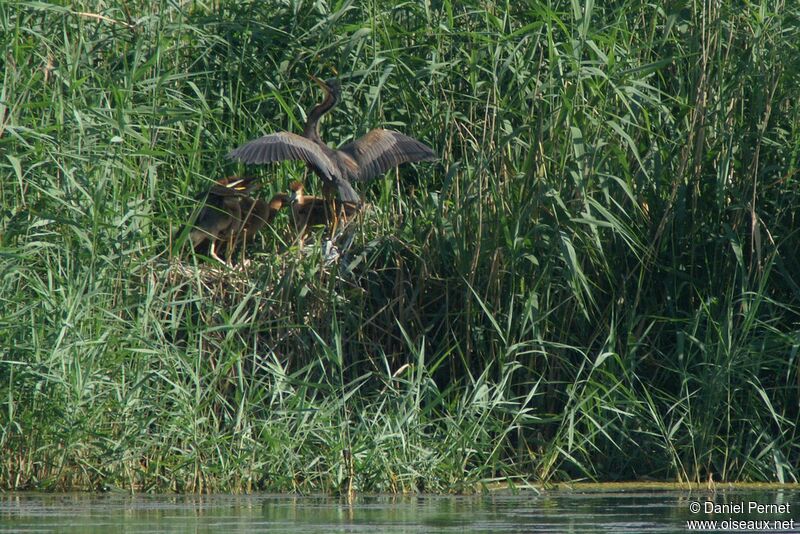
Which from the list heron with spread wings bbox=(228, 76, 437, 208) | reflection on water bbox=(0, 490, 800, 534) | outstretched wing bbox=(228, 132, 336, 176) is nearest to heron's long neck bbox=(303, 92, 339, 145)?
heron with spread wings bbox=(228, 76, 437, 208)

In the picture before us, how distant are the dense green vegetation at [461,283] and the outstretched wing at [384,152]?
18cm

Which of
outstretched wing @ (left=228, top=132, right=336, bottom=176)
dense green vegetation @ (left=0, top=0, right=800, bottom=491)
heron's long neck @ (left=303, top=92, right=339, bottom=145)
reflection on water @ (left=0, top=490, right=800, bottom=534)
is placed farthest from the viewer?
heron's long neck @ (left=303, top=92, right=339, bottom=145)

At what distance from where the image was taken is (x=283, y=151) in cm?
708

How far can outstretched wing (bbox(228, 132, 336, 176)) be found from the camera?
7051 mm

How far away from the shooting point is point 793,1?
23.0 ft

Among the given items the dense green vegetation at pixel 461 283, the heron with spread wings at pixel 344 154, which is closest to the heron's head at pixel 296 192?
the heron with spread wings at pixel 344 154

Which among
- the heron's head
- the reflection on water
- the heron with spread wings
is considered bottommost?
the reflection on water

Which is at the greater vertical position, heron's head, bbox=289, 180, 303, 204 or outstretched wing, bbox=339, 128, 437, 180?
outstretched wing, bbox=339, 128, 437, 180

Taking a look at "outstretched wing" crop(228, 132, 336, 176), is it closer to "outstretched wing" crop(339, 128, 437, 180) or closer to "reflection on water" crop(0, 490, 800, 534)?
"outstretched wing" crop(339, 128, 437, 180)

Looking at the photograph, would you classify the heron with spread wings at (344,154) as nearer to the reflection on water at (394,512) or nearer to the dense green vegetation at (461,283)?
the dense green vegetation at (461,283)

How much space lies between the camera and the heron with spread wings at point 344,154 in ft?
23.2

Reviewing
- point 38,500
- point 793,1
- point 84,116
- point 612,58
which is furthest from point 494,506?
point 793,1

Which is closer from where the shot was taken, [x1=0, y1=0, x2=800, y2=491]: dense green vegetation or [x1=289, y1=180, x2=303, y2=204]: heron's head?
[x1=0, y1=0, x2=800, y2=491]: dense green vegetation

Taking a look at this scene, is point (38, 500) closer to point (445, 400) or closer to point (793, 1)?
A: point (445, 400)
